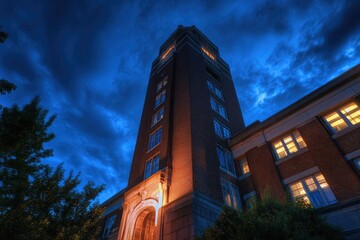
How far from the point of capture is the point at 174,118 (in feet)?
77.4

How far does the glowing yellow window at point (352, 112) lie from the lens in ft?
49.7

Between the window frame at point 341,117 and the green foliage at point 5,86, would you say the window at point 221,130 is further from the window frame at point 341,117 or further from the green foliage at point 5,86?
the green foliage at point 5,86

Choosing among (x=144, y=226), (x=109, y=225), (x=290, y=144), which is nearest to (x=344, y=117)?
(x=290, y=144)

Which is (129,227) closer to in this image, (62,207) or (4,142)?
(62,207)

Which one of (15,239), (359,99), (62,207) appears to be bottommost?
(15,239)

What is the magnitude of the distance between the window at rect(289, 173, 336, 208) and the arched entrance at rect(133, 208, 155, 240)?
36.5ft

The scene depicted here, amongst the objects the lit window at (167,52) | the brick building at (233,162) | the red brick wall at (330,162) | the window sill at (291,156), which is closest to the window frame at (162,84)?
the brick building at (233,162)

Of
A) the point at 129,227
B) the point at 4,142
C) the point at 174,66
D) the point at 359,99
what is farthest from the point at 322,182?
the point at 174,66

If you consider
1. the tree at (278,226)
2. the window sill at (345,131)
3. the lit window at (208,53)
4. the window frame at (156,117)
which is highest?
the lit window at (208,53)

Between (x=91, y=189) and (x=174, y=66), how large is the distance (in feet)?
71.3

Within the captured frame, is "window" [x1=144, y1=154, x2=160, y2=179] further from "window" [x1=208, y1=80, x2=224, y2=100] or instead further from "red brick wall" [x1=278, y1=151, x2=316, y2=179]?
"window" [x1=208, y1=80, x2=224, y2=100]

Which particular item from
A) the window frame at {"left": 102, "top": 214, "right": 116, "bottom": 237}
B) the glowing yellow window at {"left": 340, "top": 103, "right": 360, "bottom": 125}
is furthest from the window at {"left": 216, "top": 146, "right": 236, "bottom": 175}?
the window frame at {"left": 102, "top": 214, "right": 116, "bottom": 237}

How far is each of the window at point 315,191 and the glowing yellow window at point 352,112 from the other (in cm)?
443

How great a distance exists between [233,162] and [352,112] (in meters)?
10.3
